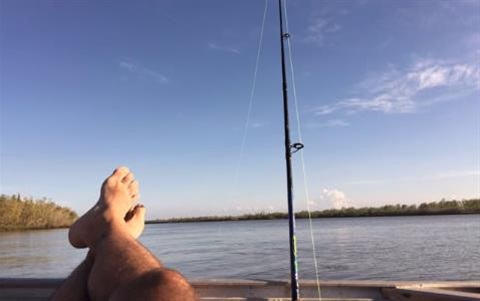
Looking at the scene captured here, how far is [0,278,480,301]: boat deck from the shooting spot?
404 cm

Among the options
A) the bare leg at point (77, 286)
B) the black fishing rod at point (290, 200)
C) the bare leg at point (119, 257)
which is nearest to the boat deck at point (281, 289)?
the black fishing rod at point (290, 200)

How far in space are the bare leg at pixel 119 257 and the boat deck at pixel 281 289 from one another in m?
2.36

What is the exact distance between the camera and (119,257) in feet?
3.77

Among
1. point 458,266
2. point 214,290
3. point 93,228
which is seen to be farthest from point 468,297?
point 458,266

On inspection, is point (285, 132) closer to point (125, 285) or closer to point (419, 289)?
point (419, 289)

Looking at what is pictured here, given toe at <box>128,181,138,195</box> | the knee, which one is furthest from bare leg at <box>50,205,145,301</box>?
toe at <box>128,181,138,195</box>

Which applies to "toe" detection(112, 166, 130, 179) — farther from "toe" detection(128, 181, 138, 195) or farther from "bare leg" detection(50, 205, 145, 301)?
"bare leg" detection(50, 205, 145, 301)

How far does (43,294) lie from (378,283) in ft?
9.68

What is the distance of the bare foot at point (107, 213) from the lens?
5.13 feet

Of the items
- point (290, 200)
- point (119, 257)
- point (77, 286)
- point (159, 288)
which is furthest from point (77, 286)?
point (290, 200)

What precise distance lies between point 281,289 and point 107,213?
A: 2.82 metres

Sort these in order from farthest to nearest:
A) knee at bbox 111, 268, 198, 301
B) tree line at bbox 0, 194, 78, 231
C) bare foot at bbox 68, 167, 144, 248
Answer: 1. tree line at bbox 0, 194, 78, 231
2. bare foot at bbox 68, 167, 144, 248
3. knee at bbox 111, 268, 198, 301

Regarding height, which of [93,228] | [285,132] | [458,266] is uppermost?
[285,132]

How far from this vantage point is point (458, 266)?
1609 cm
